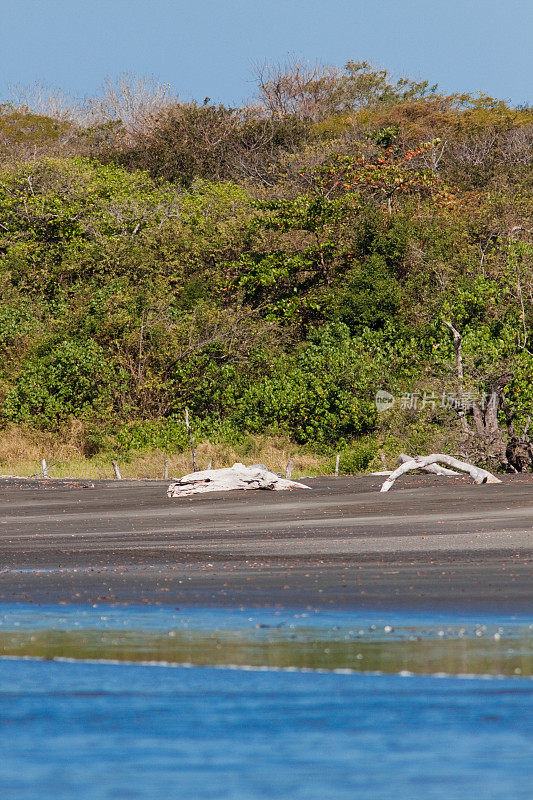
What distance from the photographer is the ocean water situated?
13.9 ft

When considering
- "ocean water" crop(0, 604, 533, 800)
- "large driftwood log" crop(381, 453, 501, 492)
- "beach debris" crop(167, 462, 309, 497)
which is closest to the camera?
"ocean water" crop(0, 604, 533, 800)

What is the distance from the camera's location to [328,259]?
1735 inches

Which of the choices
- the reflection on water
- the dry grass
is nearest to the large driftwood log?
the dry grass

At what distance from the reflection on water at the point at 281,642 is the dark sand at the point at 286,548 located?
0.87 metres

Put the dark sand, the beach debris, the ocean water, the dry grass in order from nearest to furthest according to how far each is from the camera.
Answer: the ocean water, the dark sand, the beach debris, the dry grass

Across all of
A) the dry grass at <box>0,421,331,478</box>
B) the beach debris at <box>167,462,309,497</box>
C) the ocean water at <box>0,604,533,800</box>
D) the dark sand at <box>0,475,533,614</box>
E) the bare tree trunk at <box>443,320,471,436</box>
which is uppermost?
the bare tree trunk at <box>443,320,471,436</box>

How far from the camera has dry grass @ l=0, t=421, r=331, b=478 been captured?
34.4 meters

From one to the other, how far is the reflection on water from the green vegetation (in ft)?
71.9

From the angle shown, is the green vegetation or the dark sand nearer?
the dark sand

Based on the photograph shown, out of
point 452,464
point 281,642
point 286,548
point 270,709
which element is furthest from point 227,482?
point 270,709

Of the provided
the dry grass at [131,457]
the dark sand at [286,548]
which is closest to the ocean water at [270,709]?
the dark sand at [286,548]

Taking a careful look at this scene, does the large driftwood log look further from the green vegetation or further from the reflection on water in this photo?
the reflection on water

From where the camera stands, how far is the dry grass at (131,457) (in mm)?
34375

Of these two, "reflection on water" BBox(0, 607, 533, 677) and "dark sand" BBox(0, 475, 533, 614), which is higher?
"dark sand" BBox(0, 475, 533, 614)
